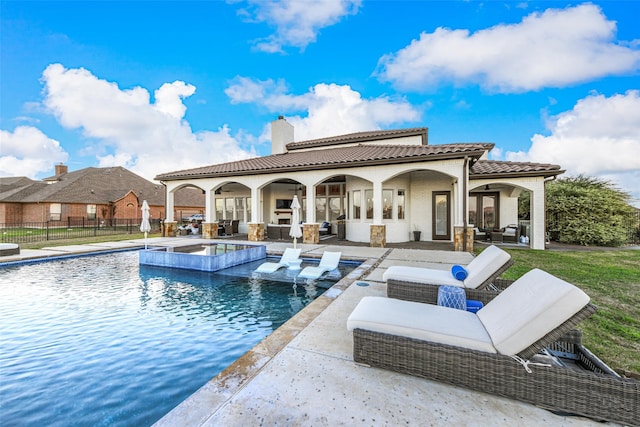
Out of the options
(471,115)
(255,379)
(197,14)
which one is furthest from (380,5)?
(255,379)

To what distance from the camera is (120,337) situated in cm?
409

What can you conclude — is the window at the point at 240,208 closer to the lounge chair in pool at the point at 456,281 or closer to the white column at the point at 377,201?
the white column at the point at 377,201

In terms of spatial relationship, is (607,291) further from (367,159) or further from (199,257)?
(199,257)

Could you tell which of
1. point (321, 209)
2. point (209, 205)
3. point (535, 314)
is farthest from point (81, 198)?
point (535, 314)

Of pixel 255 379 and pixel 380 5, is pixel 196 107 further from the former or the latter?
pixel 255 379

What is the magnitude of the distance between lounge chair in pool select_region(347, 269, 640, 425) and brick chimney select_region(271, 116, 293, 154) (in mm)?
17953

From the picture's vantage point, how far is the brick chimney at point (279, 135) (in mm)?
19562

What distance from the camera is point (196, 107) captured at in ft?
69.2

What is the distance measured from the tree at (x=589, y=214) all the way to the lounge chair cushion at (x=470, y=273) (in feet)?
44.1

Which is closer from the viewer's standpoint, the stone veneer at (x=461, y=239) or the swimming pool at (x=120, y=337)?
the swimming pool at (x=120, y=337)

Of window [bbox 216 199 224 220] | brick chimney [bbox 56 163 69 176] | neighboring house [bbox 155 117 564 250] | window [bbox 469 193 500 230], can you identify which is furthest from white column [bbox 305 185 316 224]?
brick chimney [bbox 56 163 69 176]

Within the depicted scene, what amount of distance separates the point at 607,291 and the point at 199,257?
10.2m

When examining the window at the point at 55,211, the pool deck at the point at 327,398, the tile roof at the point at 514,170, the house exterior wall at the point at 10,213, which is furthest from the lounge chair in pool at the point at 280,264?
the house exterior wall at the point at 10,213

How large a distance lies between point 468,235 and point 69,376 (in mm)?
11629
